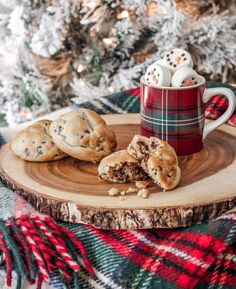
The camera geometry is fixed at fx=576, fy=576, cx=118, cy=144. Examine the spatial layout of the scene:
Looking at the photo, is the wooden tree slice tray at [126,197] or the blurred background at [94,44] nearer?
the wooden tree slice tray at [126,197]

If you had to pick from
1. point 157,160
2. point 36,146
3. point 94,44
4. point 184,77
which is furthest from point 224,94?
point 94,44

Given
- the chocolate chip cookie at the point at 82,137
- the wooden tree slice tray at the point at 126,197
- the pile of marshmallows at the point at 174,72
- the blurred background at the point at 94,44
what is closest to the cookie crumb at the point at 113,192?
the wooden tree slice tray at the point at 126,197

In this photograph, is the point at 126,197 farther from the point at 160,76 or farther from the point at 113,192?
the point at 160,76

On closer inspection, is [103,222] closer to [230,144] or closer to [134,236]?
[134,236]

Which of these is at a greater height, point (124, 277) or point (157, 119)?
point (157, 119)

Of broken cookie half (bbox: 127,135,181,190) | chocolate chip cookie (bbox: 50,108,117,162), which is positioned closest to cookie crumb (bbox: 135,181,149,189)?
broken cookie half (bbox: 127,135,181,190)

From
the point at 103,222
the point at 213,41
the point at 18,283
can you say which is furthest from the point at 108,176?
the point at 213,41

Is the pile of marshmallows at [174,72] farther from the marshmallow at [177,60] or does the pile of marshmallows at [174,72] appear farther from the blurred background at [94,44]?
the blurred background at [94,44]
